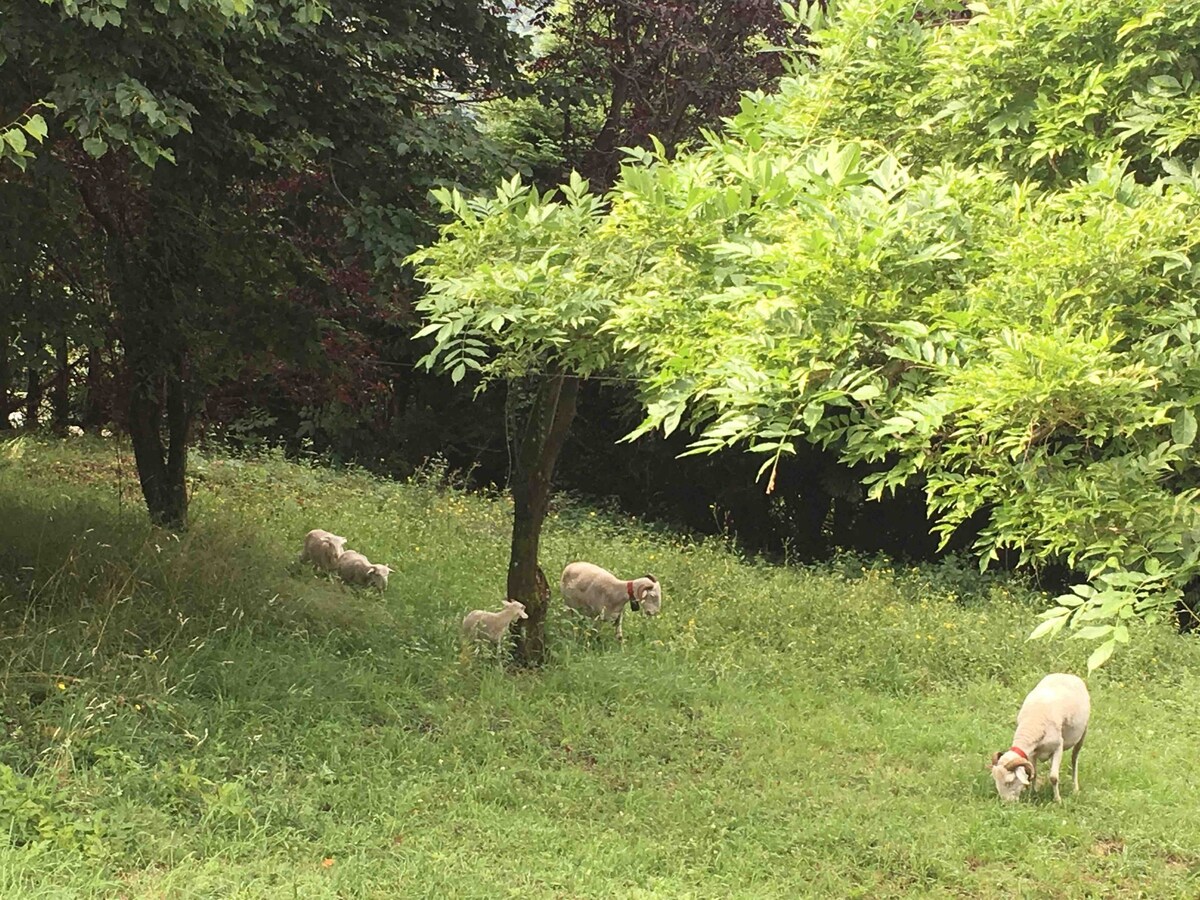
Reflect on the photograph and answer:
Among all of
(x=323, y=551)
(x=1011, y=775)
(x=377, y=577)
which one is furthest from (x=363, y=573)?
(x=1011, y=775)

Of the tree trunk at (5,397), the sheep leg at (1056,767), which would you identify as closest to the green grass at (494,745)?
the sheep leg at (1056,767)

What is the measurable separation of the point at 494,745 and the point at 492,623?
3.64 feet

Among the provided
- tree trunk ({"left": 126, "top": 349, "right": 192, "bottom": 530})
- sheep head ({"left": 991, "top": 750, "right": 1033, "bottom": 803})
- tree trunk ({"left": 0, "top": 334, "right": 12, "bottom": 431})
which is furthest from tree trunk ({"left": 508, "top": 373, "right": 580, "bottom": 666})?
tree trunk ({"left": 0, "top": 334, "right": 12, "bottom": 431})

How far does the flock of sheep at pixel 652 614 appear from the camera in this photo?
16.8ft

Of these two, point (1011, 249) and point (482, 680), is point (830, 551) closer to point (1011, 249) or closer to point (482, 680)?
point (482, 680)

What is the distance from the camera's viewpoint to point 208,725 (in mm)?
4535

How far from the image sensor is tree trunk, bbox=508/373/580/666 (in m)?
6.10

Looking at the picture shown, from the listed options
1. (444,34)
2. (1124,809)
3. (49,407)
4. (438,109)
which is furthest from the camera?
(49,407)

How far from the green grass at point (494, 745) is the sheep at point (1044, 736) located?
0.53 ft

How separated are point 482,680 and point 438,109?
352cm

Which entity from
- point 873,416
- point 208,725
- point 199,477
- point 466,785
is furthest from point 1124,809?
point 199,477

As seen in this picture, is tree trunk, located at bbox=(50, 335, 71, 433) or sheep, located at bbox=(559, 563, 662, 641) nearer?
sheep, located at bbox=(559, 563, 662, 641)

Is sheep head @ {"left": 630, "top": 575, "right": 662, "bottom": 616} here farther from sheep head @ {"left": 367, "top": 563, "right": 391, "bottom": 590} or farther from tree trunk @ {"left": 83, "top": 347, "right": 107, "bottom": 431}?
tree trunk @ {"left": 83, "top": 347, "right": 107, "bottom": 431}

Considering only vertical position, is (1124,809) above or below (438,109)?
below
